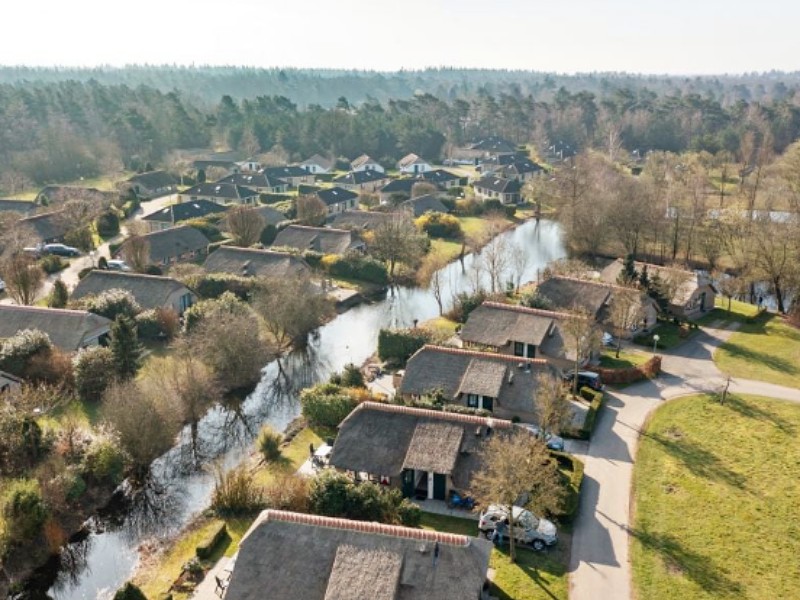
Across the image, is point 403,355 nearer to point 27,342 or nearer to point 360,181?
point 27,342

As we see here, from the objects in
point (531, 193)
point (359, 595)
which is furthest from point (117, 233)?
point (359, 595)

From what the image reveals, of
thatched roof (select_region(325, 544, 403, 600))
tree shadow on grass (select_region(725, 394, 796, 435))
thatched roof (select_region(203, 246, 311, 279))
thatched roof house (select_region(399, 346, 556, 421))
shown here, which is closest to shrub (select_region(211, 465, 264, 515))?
thatched roof (select_region(325, 544, 403, 600))

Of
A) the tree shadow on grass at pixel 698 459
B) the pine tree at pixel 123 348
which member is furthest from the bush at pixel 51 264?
the tree shadow on grass at pixel 698 459

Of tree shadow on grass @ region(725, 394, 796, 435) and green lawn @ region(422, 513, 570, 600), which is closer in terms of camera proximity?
green lawn @ region(422, 513, 570, 600)

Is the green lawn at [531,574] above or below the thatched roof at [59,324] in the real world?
below

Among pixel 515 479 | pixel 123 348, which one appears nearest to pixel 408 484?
pixel 515 479

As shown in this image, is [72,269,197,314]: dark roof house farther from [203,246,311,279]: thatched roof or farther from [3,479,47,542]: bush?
[3,479,47,542]: bush

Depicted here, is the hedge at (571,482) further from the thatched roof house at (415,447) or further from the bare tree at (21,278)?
the bare tree at (21,278)
